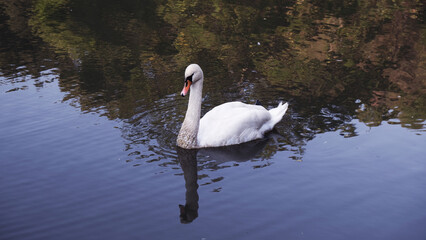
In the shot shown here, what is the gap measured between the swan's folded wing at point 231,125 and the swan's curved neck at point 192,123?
206 millimetres

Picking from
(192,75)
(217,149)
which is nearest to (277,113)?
(217,149)

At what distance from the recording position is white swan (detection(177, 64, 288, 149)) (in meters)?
11.0

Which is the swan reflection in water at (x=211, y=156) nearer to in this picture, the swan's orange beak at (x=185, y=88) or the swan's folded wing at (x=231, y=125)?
the swan's folded wing at (x=231, y=125)

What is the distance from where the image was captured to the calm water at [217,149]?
27.6 ft

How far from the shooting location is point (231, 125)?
11078 mm

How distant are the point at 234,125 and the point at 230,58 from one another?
6723 mm

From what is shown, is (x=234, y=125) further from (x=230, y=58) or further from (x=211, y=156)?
(x=230, y=58)

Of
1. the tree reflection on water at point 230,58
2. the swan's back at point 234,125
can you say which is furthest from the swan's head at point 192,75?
the tree reflection on water at point 230,58

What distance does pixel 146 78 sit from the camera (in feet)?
50.5

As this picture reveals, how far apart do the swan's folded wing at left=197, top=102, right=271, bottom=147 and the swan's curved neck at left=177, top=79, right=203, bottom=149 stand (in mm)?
206

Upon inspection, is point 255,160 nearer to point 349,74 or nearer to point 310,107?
point 310,107

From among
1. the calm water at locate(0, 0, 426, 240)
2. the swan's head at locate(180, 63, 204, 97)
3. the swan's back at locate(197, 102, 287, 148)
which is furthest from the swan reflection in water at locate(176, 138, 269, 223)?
the swan's head at locate(180, 63, 204, 97)

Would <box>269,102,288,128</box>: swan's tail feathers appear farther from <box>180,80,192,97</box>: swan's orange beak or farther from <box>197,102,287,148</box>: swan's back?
<box>180,80,192,97</box>: swan's orange beak

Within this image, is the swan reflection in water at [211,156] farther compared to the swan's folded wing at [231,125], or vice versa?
the swan's folded wing at [231,125]
